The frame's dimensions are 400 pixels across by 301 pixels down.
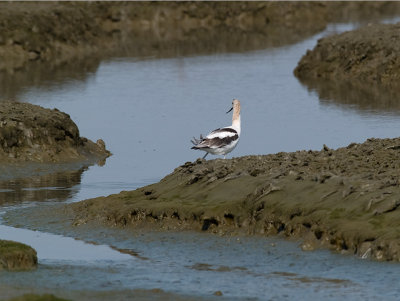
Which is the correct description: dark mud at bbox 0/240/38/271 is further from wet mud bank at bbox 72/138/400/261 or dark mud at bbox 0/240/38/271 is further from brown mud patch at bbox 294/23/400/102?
brown mud patch at bbox 294/23/400/102

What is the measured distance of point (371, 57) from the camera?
46.1 m

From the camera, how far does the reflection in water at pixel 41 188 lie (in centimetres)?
2258

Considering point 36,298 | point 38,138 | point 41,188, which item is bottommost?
point 36,298

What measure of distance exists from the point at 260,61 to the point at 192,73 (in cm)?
631

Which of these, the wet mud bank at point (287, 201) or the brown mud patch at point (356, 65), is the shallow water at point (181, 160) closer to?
the wet mud bank at point (287, 201)

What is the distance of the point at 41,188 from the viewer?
23938mm

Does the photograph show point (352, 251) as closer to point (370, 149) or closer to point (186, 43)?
point (370, 149)

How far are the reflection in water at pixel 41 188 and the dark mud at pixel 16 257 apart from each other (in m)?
6.93

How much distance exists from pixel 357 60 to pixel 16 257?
1335 inches

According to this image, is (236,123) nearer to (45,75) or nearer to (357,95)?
(357,95)

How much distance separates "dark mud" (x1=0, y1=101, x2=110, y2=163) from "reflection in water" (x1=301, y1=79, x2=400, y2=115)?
1311 centimetres

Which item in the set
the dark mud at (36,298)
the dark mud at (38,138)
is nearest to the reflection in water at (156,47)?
the dark mud at (38,138)

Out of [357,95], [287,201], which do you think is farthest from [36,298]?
[357,95]

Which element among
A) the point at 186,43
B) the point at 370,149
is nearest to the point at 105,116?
the point at 370,149
